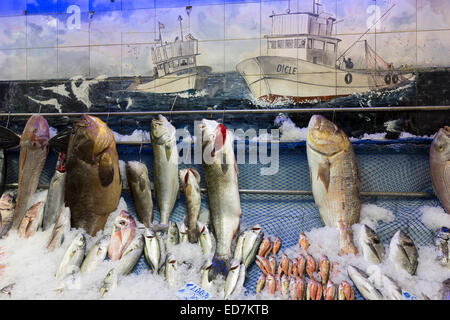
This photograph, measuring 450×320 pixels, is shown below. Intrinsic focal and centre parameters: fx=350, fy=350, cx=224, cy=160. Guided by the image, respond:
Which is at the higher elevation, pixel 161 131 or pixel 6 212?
pixel 161 131

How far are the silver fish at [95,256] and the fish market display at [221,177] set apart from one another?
44.5 inches

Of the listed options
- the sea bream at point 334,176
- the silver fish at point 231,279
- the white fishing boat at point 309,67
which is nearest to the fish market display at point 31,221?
the silver fish at point 231,279

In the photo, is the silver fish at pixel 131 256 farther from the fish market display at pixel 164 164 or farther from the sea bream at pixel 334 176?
the sea bream at pixel 334 176

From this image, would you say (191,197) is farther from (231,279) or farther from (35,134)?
(35,134)

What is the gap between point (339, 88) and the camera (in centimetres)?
416

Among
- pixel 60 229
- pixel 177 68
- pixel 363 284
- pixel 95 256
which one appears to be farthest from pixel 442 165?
pixel 60 229

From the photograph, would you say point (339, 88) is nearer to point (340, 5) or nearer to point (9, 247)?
point (340, 5)

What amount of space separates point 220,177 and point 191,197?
1.33 feet

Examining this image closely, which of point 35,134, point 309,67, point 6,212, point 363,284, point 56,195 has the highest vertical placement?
point 309,67

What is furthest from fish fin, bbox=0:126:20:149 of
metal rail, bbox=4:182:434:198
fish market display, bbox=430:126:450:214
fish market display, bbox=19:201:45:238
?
fish market display, bbox=430:126:450:214

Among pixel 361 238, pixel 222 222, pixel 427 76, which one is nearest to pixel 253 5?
pixel 427 76

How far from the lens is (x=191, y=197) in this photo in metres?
3.70

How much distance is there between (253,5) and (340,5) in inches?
40.7

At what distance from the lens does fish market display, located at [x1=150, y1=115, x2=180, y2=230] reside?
147 inches
